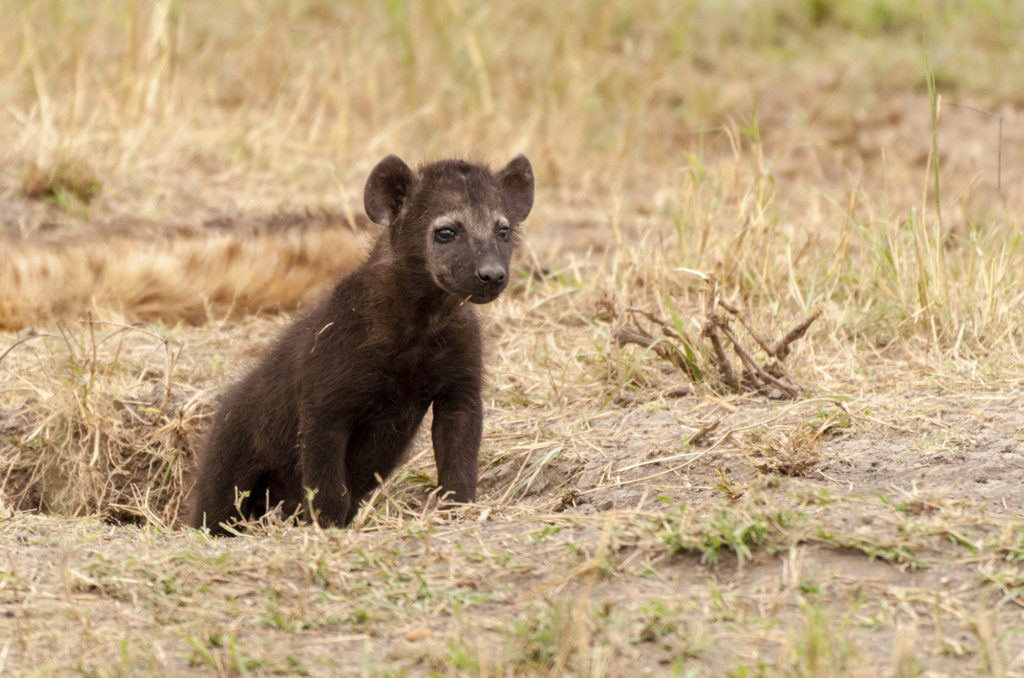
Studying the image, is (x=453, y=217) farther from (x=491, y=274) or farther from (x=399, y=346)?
(x=399, y=346)

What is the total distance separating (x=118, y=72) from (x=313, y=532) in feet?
22.5

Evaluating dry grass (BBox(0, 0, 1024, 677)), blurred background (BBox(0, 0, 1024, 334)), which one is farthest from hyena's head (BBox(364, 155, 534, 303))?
blurred background (BBox(0, 0, 1024, 334))

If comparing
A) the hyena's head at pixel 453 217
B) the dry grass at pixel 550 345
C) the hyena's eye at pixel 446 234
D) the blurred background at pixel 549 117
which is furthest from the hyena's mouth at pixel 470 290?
the blurred background at pixel 549 117

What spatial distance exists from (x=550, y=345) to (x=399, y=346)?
1.65m

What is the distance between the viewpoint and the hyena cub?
157 inches

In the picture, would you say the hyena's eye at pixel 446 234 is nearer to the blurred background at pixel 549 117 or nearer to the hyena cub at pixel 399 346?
the hyena cub at pixel 399 346

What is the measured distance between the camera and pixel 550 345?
5598 mm

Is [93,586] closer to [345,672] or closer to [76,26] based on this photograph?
[345,672]

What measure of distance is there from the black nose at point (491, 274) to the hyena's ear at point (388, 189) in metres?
0.51

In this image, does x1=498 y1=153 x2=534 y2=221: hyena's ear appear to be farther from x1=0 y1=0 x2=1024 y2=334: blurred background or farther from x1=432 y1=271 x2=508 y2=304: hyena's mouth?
x1=0 y1=0 x2=1024 y2=334: blurred background

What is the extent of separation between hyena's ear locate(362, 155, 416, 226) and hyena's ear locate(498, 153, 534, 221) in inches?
12.8

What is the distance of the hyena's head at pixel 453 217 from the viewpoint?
12.8ft

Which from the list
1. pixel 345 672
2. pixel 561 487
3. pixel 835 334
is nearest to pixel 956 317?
pixel 835 334

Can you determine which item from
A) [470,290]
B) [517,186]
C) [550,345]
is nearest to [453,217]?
[470,290]
